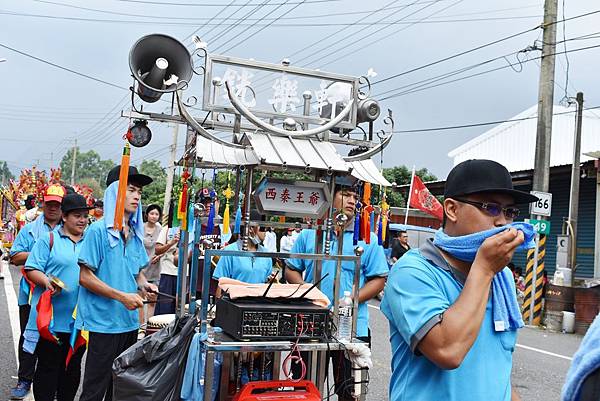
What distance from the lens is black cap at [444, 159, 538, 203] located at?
2.46 meters

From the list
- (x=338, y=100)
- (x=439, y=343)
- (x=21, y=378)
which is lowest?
(x=21, y=378)

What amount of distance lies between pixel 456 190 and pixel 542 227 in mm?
11953

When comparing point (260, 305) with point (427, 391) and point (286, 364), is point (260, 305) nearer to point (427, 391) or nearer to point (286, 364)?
point (286, 364)

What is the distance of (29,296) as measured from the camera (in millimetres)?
6254

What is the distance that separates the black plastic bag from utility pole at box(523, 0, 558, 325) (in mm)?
11445

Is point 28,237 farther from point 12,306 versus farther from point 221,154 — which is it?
point 12,306

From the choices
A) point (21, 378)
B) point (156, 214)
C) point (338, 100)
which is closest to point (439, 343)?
point (338, 100)

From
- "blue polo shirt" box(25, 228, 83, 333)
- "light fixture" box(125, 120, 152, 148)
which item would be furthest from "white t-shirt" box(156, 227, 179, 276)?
"light fixture" box(125, 120, 152, 148)

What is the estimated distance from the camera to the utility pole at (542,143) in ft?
46.3

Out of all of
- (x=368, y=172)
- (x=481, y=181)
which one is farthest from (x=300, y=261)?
(x=481, y=181)

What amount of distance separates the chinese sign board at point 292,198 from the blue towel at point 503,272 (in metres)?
1.58

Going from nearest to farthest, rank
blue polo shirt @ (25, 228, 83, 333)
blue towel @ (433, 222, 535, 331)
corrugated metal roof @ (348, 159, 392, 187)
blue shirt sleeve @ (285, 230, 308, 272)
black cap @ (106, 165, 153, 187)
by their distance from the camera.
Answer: blue towel @ (433, 222, 535, 331) < corrugated metal roof @ (348, 159, 392, 187) < black cap @ (106, 165, 153, 187) < blue shirt sleeve @ (285, 230, 308, 272) < blue polo shirt @ (25, 228, 83, 333)

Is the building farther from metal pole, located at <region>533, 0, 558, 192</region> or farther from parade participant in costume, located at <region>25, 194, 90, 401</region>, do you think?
parade participant in costume, located at <region>25, 194, 90, 401</region>

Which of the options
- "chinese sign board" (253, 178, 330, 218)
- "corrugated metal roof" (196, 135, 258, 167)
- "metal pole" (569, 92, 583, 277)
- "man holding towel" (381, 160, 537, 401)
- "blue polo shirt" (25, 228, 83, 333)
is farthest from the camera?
"metal pole" (569, 92, 583, 277)
